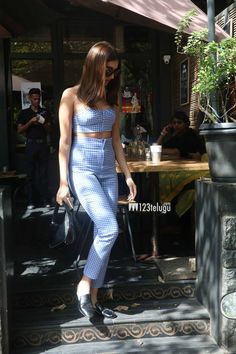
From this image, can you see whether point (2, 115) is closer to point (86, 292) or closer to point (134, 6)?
point (134, 6)

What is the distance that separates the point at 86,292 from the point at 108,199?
0.62 m

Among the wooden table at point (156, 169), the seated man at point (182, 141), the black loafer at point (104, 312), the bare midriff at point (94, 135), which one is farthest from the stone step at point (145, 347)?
the seated man at point (182, 141)

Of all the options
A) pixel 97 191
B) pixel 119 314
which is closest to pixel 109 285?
pixel 119 314

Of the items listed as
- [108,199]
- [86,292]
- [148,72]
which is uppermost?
[148,72]

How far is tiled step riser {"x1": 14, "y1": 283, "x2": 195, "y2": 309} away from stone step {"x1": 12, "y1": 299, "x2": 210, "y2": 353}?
0.23 feet

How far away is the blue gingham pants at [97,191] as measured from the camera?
9.52 ft

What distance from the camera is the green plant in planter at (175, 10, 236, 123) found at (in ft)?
9.72

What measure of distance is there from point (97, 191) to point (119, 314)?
3.04ft

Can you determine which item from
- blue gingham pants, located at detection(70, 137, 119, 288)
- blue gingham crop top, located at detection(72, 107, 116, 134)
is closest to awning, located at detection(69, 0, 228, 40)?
blue gingham crop top, located at detection(72, 107, 116, 134)

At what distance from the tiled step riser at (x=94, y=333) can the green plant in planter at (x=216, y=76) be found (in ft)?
4.84

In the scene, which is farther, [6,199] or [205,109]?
[205,109]

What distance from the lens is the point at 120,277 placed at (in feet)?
12.1

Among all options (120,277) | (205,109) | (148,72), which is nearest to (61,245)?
(120,277)

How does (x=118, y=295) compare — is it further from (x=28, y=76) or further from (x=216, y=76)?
(x=28, y=76)
